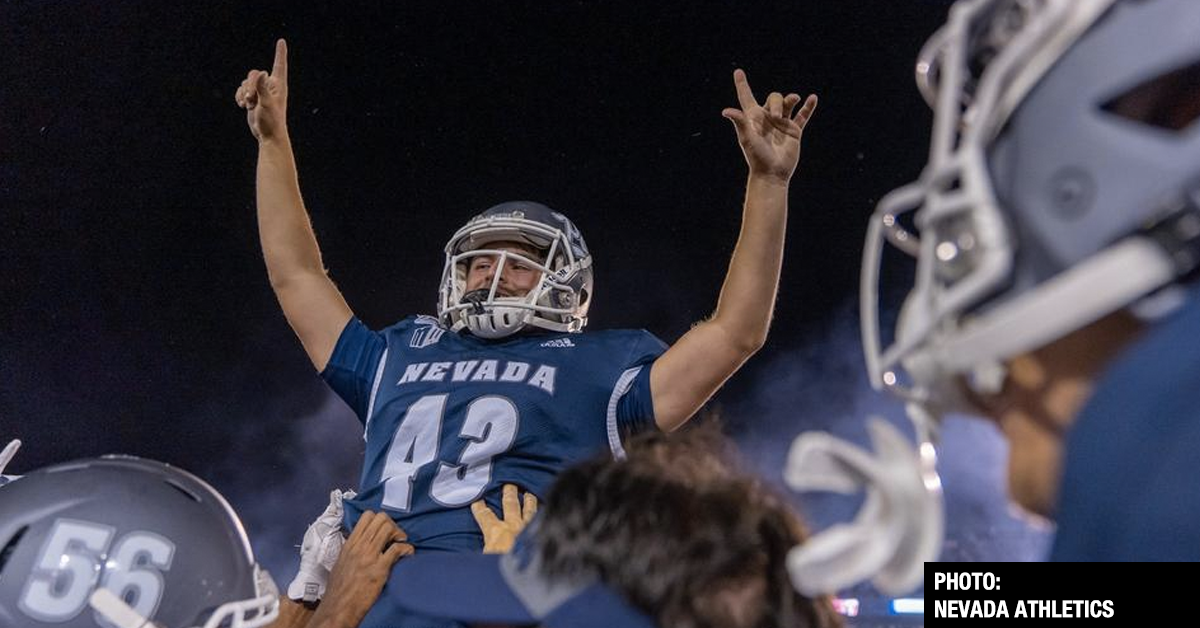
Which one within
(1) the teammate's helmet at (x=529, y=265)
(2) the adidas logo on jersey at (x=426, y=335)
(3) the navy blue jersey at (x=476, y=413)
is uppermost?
(1) the teammate's helmet at (x=529, y=265)

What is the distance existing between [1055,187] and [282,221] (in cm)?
183

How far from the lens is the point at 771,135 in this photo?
1860 mm

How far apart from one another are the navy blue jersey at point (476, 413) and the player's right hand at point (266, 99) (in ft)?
1.62

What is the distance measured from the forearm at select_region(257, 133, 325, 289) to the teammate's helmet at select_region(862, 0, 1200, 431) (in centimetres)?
167

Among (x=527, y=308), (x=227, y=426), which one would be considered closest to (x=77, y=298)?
(x=227, y=426)

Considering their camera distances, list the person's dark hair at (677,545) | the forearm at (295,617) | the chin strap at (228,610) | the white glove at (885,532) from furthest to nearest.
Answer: the forearm at (295,617), the chin strap at (228,610), the person's dark hair at (677,545), the white glove at (885,532)

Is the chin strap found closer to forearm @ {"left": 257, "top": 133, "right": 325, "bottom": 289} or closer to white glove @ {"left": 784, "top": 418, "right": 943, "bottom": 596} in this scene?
forearm @ {"left": 257, "top": 133, "right": 325, "bottom": 289}

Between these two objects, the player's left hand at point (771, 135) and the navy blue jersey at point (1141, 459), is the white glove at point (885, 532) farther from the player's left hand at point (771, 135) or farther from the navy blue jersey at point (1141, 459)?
the player's left hand at point (771, 135)

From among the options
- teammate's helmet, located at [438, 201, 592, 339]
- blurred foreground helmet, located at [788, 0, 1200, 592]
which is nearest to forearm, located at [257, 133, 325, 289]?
teammate's helmet, located at [438, 201, 592, 339]

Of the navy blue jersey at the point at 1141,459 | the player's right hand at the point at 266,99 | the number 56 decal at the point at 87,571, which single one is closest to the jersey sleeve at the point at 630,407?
the number 56 decal at the point at 87,571

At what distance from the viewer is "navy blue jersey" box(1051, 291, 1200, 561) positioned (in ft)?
1.88

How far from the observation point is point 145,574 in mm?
1521

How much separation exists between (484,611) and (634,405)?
99 centimetres

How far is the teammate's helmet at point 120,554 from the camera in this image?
4.89 ft
